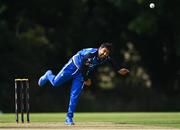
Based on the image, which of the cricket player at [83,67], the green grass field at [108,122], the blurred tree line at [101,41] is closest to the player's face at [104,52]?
the cricket player at [83,67]

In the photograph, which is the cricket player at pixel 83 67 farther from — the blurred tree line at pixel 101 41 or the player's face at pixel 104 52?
the blurred tree line at pixel 101 41

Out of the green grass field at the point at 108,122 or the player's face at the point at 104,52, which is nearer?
the green grass field at the point at 108,122

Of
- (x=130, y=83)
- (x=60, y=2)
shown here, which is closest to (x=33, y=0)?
(x=60, y=2)

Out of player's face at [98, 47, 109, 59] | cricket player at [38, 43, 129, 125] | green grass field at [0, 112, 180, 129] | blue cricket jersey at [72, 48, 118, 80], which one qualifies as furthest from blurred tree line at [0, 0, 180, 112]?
player's face at [98, 47, 109, 59]

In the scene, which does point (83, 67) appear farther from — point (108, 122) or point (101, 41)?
point (101, 41)

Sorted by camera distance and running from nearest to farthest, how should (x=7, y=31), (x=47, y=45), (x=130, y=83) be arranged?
(x=7, y=31) < (x=47, y=45) < (x=130, y=83)

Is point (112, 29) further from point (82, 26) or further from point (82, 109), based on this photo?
point (82, 109)

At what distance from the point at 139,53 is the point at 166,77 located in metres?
2.86

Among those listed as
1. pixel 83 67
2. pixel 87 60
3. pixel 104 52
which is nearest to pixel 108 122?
pixel 83 67

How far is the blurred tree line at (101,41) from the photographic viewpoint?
5069cm

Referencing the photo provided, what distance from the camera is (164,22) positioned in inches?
2036

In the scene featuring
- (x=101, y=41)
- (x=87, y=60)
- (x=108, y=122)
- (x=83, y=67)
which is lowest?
(x=101, y=41)

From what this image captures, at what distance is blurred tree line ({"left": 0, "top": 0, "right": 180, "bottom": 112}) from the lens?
5069 cm

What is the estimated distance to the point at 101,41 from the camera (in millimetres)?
55562
